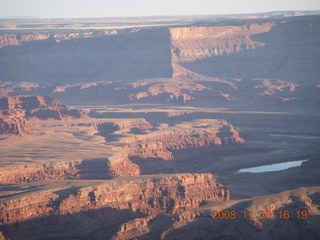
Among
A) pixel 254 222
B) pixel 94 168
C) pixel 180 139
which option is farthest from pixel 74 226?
pixel 180 139

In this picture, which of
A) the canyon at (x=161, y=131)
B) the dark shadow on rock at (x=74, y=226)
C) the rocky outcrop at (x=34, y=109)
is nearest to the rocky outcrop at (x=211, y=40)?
the canyon at (x=161, y=131)

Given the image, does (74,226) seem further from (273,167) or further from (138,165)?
(273,167)

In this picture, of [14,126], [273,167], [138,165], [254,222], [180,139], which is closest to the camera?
[254,222]

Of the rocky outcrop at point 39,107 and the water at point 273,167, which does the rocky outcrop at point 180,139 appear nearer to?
the water at point 273,167

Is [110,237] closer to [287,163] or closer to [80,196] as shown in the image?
[80,196]

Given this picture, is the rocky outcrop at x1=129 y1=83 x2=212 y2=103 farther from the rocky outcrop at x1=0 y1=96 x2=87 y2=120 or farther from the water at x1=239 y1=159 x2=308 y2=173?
the water at x1=239 y1=159 x2=308 y2=173

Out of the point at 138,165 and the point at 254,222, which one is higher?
the point at 254,222
